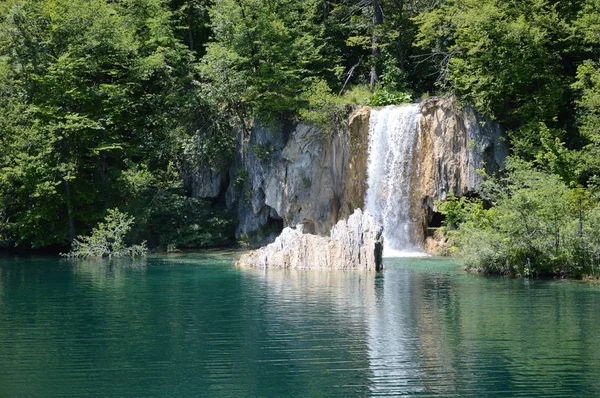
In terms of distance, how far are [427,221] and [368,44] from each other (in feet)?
41.8

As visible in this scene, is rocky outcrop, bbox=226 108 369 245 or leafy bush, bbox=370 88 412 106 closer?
rocky outcrop, bbox=226 108 369 245

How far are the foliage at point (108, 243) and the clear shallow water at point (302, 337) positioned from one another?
31.8 ft

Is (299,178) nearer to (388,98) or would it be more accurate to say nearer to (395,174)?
(395,174)

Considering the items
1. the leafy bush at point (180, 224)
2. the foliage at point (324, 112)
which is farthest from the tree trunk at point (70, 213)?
the foliage at point (324, 112)

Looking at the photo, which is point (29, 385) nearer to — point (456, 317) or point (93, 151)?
point (456, 317)

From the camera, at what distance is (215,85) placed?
4003cm

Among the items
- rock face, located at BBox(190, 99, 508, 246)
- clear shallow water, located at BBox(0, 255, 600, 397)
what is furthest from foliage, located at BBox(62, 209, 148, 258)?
clear shallow water, located at BBox(0, 255, 600, 397)

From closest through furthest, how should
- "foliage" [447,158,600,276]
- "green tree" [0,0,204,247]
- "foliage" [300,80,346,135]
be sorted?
"foliage" [447,158,600,276], "foliage" [300,80,346,135], "green tree" [0,0,204,247]

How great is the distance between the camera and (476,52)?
116 feet

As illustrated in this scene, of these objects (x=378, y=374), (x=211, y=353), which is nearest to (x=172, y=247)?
(x=211, y=353)

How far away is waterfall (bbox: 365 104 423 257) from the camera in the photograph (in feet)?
115

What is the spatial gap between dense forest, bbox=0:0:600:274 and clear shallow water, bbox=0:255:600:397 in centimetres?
1100

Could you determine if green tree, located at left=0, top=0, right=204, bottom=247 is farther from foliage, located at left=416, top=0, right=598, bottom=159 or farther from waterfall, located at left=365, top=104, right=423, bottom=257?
foliage, located at left=416, top=0, right=598, bottom=159

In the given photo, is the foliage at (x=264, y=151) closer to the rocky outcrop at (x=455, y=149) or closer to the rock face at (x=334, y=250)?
the rocky outcrop at (x=455, y=149)
